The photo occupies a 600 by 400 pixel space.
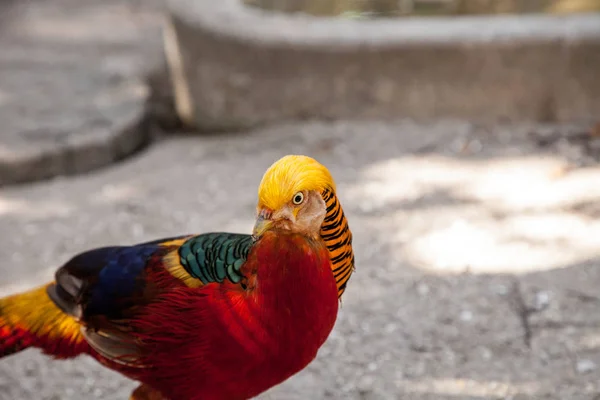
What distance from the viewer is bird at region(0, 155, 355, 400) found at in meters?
1.62

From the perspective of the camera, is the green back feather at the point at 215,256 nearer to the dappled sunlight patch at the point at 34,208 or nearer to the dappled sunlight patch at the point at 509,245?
the dappled sunlight patch at the point at 509,245

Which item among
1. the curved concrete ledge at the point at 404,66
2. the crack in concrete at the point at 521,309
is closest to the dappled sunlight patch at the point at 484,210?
the crack in concrete at the point at 521,309

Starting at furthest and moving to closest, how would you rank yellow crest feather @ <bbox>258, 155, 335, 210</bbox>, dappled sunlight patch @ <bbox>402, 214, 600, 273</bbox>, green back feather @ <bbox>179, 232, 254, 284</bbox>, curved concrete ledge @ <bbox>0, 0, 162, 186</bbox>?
curved concrete ledge @ <bbox>0, 0, 162, 186</bbox> → dappled sunlight patch @ <bbox>402, 214, 600, 273</bbox> → green back feather @ <bbox>179, 232, 254, 284</bbox> → yellow crest feather @ <bbox>258, 155, 335, 210</bbox>

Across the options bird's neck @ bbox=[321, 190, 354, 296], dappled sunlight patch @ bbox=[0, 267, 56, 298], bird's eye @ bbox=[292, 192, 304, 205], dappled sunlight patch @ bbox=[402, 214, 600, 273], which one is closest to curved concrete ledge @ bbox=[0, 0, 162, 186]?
dappled sunlight patch @ bbox=[0, 267, 56, 298]

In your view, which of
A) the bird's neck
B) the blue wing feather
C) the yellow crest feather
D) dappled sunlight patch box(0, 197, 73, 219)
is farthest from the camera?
dappled sunlight patch box(0, 197, 73, 219)

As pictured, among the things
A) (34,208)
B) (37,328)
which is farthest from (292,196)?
(34,208)

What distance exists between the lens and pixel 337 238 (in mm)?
1700

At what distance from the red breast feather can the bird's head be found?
0.05 m

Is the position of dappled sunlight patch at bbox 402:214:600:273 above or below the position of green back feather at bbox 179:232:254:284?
below

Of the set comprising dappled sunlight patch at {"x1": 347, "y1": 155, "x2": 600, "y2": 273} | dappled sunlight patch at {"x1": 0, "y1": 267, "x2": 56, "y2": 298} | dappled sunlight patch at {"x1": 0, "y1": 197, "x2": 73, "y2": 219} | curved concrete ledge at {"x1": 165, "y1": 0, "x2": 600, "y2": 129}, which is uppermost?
curved concrete ledge at {"x1": 165, "y1": 0, "x2": 600, "y2": 129}

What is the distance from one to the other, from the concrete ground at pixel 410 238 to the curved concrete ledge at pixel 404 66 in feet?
0.37

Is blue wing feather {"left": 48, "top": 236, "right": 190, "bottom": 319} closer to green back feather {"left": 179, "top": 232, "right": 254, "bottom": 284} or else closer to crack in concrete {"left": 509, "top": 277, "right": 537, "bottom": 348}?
green back feather {"left": 179, "top": 232, "right": 254, "bottom": 284}

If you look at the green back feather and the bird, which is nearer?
the bird

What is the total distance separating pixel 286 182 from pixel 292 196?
29 millimetres
